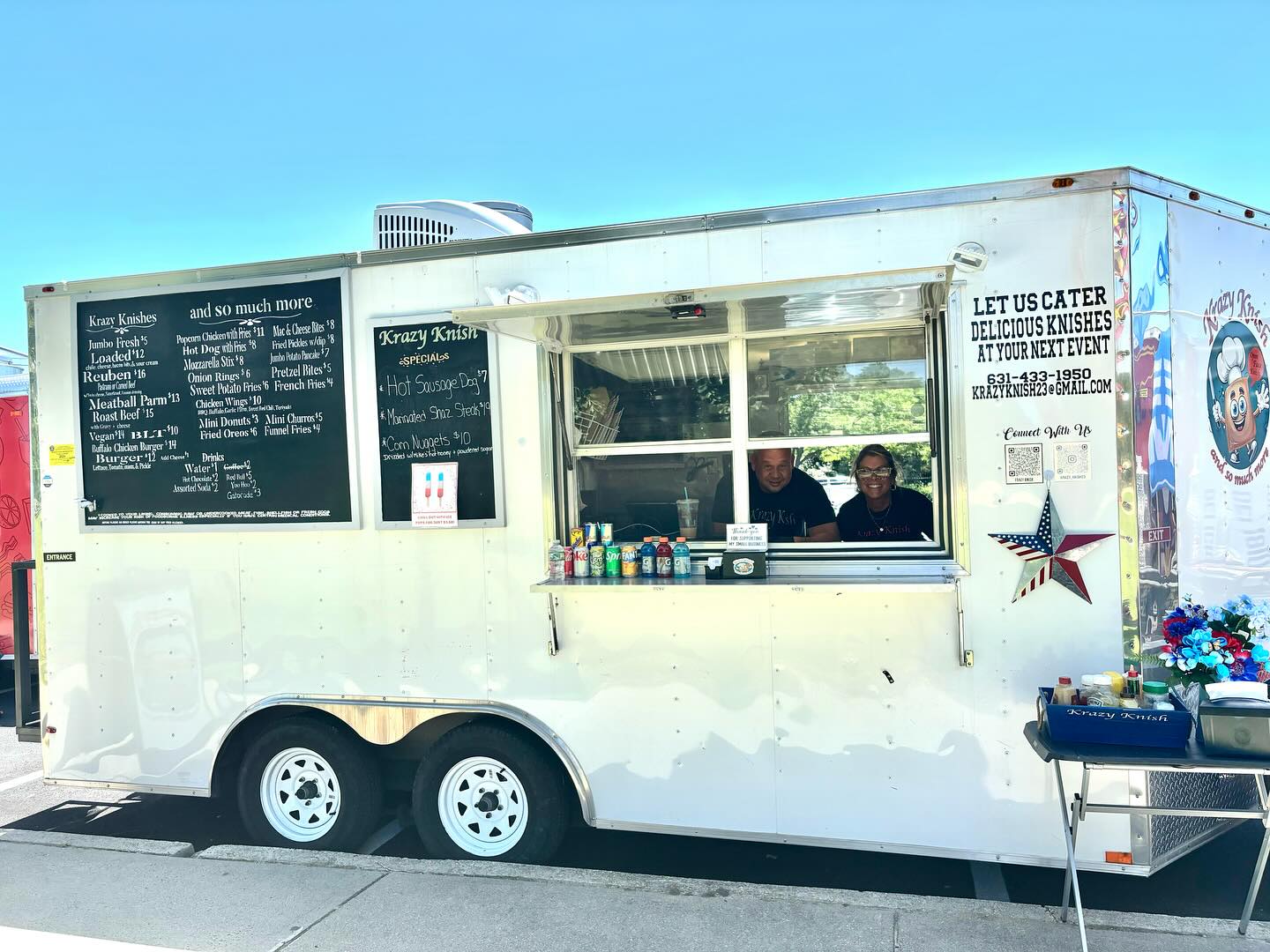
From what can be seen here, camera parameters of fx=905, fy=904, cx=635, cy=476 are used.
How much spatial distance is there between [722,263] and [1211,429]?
201 cm

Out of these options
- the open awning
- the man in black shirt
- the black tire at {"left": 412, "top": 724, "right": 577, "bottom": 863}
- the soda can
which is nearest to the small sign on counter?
the man in black shirt

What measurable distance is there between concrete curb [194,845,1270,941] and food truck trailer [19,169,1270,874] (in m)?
0.17

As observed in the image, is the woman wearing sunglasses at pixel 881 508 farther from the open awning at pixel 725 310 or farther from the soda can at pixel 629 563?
the soda can at pixel 629 563

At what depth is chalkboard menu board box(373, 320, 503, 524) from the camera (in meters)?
3.90

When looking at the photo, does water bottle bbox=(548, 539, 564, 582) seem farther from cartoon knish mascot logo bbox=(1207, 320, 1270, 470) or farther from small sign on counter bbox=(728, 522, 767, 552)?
cartoon knish mascot logo bbox=(1207, 320, 1270, 470)

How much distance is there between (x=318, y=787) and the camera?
13.7 feet

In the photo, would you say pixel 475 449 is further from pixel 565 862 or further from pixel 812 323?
pixel 565 862

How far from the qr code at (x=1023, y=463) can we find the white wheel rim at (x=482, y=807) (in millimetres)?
2394

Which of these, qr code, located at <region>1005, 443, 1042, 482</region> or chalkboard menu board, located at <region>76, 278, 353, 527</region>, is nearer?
qr code, located at <region>1005, 443, 1042, 482</region>

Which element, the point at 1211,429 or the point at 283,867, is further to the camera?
the point at 283,867

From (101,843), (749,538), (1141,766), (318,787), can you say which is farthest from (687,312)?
(101,843)

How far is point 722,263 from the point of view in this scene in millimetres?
3656

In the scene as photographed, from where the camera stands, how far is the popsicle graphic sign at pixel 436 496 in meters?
3.89

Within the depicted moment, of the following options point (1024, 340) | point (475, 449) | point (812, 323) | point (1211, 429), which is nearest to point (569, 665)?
point (475, 449)
